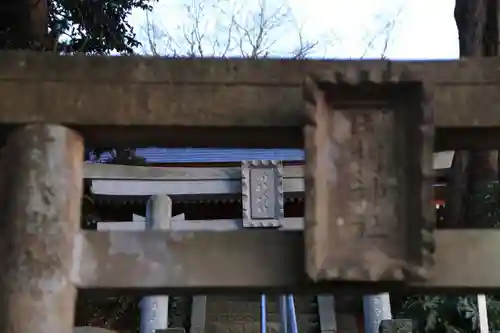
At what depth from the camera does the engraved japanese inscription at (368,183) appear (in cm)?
229

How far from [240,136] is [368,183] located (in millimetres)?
439

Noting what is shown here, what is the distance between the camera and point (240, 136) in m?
2.46

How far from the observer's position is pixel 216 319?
8.35 m

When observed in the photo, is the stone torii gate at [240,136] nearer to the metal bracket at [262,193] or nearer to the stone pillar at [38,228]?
the stone pillar at [38,228]

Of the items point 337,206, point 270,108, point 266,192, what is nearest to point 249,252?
point 337,206

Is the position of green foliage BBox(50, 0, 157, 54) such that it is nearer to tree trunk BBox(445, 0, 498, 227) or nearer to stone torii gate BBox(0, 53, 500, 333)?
tree trunk BBox(445, 0, 498, 227)

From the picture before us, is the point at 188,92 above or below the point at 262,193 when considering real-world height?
below

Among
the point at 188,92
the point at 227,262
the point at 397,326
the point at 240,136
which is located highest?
the point at 188,92

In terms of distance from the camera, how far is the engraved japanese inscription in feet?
7.52

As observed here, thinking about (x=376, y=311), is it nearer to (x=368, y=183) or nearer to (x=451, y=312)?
(x=451, y=312)

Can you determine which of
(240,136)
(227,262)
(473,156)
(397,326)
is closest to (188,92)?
(240,136)

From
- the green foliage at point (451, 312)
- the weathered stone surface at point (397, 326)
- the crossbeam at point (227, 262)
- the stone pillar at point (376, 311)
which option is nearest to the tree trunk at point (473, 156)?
the green foliage at point (451, 312)

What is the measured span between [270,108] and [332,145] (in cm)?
23

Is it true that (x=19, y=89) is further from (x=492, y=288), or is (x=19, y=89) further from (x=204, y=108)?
(x=492, y=288)
